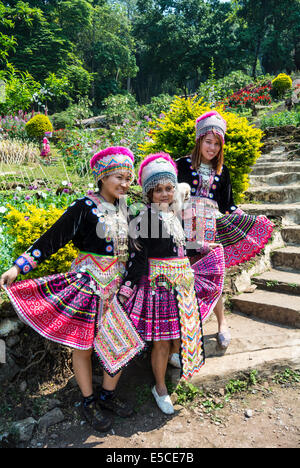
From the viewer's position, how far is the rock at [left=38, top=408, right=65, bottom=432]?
6.83 feet

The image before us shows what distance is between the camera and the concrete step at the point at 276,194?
4.67 meters

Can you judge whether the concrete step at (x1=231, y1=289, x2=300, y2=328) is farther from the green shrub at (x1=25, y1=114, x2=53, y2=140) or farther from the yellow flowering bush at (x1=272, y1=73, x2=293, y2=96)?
the yellow flowering bush at (x1=272, y1=73, x2=293, y2=96)

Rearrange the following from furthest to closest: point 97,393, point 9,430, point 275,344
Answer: point 275,344, point 97,393, point 9,430

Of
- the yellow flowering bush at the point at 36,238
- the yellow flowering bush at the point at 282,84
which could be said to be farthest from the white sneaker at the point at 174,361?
the yellow flowering bush at the point at 282,84

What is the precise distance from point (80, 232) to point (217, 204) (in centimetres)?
129

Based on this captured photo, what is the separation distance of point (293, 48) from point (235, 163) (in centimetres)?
2843

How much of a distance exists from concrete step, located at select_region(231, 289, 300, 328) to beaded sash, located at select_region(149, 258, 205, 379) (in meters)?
1.01

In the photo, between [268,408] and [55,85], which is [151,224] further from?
[55,85]

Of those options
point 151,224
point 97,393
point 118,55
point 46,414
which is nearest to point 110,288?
point 151,224

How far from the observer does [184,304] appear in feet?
7.15

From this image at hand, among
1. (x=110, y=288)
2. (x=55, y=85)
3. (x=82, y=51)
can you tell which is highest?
(x=82, y=51)

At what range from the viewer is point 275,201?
474cm

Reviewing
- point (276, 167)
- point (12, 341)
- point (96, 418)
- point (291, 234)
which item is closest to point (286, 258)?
point (291, 234)

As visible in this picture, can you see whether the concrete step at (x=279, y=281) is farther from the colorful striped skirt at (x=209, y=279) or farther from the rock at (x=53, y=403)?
the rock at (x=53, y=403)
